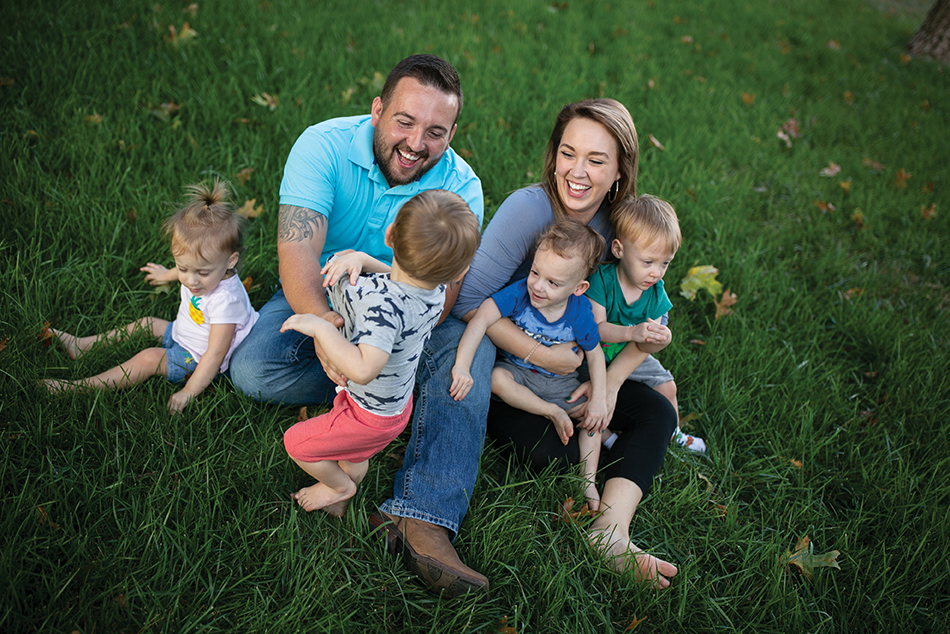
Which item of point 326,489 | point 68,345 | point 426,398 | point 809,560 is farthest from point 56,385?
point 809,560

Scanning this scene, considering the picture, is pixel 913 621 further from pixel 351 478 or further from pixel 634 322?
pixel 351 478

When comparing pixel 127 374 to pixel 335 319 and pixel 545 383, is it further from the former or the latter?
pixel 545 383

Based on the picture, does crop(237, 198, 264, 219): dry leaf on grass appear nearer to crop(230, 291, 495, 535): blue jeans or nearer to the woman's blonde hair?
crop(230, 291, 495, 535): blue jeans

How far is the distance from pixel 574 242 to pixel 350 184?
3.67 feet

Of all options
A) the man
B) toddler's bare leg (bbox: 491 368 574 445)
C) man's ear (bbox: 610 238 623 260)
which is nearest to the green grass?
the man

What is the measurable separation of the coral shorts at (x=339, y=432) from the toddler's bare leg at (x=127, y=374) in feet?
2.88

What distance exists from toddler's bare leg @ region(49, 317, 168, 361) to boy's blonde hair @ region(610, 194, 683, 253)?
2.28 meters

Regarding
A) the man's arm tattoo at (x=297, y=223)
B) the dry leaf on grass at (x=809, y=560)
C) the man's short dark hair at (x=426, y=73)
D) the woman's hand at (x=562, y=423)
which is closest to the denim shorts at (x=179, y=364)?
the man's arm tattoo at (x=297, y=223)

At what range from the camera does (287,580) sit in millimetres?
2000

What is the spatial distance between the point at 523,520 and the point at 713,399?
4.78 ft

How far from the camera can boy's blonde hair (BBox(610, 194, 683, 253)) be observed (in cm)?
259

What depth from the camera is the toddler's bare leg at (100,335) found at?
2600mm

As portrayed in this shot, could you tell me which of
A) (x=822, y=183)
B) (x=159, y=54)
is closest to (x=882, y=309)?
(x=822, y=183)

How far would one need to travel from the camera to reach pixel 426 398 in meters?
2.48
